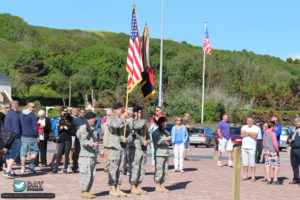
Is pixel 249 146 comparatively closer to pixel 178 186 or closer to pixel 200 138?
pixel 178 186

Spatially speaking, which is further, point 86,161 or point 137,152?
point 137,152

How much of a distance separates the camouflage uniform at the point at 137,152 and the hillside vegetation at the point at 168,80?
42265 millimetres

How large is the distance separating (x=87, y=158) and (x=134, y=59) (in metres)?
3.05

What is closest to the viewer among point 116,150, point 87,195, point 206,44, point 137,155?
point 87,195

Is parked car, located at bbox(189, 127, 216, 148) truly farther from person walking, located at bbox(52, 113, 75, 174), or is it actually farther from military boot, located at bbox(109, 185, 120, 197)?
military boot, located at bbox(109, 185, 120, 197)

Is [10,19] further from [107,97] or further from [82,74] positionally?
[107,97]

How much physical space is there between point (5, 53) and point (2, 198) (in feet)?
507

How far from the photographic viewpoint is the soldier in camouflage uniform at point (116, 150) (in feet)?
32.9

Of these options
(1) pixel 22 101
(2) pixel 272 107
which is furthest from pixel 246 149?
(1) pixel 22 101

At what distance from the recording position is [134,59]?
11.9m

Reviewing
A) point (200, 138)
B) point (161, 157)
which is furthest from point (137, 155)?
point (200, 138)

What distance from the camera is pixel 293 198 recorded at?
36.4 feet

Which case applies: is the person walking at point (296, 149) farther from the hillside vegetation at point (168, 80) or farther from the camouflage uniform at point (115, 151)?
the hillside vegetation at point (168, 80)

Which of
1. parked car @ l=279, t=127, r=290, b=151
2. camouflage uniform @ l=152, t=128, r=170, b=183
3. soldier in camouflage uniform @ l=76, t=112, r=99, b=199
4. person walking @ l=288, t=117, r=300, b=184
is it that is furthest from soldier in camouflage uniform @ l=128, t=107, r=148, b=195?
parked car @ l=279, t=127, r=290, b=151
